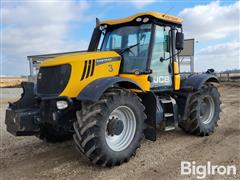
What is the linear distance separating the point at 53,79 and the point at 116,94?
1.23m

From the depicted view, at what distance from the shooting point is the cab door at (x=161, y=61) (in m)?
6.82

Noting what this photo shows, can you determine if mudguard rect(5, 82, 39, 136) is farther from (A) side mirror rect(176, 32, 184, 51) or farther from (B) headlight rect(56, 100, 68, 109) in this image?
(A) side mirror rect(176, 32, 184, 51)

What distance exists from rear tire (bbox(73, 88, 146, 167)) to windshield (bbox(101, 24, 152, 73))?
3.22ft

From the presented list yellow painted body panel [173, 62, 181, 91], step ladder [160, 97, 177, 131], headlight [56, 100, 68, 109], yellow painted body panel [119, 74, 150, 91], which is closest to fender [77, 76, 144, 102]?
headlight [56, 100, 68, 109]

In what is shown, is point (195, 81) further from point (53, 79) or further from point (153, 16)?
point (53, 79)

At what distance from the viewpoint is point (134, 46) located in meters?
6.67

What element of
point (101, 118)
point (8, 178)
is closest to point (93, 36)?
→ point (101, 118)

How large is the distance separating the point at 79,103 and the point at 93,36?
2386mm

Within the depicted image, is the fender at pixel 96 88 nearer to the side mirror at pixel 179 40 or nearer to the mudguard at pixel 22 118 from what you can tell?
the mudguard at pixel 22 118

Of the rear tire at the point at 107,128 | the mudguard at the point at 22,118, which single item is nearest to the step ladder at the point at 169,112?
the rear tire at the point at 107,128

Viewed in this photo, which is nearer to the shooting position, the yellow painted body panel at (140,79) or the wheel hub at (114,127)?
the wheel hub at (114,127)

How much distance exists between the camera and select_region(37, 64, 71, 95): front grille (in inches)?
222

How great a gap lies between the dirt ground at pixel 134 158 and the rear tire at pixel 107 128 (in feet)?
0.83

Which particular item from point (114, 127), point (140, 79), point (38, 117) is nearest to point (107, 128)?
point (114, 127)
